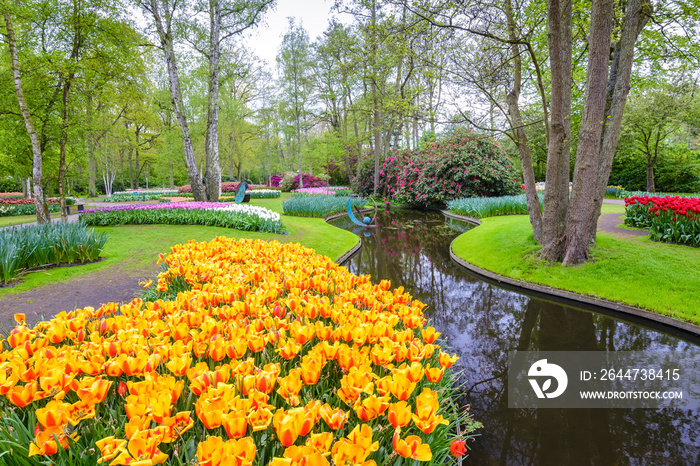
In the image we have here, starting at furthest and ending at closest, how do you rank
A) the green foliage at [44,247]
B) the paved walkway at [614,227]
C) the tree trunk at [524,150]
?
the paved walkway at [614,227], the tree trunk at [524,150], the green foliage at [44,247]

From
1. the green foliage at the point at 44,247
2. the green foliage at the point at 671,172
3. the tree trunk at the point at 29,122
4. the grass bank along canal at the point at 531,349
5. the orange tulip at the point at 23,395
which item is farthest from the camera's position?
the green foliage at the point at 671,172

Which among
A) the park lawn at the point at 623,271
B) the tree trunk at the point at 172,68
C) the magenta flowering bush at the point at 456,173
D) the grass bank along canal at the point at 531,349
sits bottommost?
the grass bank along canal at the point at 531,349

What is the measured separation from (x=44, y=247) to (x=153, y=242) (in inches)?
99.2

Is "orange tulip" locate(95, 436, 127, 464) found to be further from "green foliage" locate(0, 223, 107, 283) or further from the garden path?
"green foliage" locate(0, 223, 107, 283)

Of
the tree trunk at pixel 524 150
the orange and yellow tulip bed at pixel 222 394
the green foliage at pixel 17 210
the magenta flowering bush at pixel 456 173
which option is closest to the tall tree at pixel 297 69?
the magenta flowering bush at pixel 456 173

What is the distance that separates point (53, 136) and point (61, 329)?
420 inches

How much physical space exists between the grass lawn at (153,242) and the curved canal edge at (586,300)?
3364 millimetres

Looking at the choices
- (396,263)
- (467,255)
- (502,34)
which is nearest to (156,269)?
(396,263)

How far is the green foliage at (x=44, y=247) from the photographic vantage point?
4.46 m

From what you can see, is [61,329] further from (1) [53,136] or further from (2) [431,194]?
(2) [431,194]

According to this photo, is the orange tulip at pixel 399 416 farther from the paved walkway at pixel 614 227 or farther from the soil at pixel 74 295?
the paved walkway at pixel 614 227

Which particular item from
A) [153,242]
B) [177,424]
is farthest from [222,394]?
[153,242]

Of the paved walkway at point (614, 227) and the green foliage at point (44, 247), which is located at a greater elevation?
the green foliage at point (44, 247)

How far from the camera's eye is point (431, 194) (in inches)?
695
